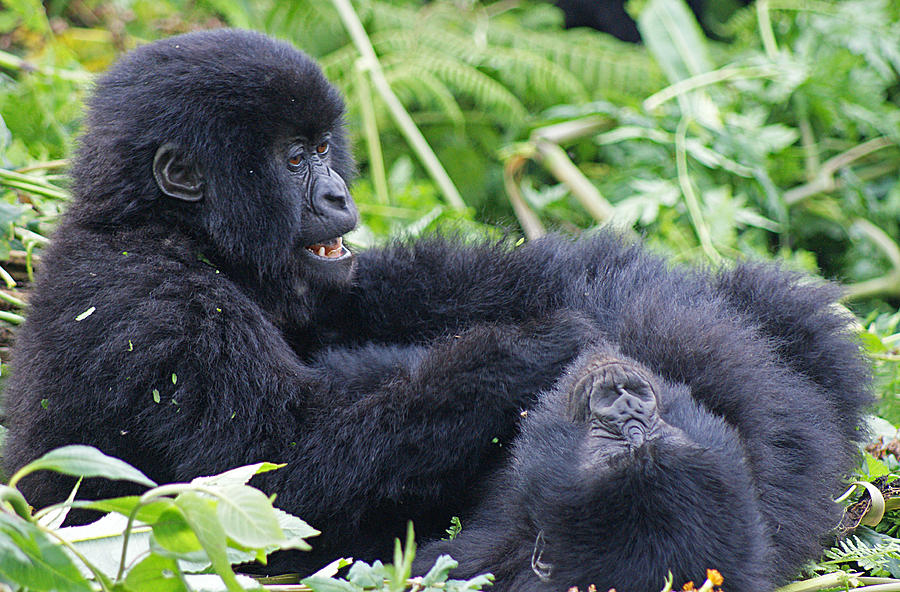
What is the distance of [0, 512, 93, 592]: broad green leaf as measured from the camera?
1345mm

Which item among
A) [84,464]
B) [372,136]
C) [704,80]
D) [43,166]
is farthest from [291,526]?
[704,80]

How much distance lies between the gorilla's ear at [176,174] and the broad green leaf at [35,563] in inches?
45.7

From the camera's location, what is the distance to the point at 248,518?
4.70ft

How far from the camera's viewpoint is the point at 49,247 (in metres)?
2.46

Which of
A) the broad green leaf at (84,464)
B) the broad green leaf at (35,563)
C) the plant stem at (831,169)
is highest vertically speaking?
the broad green leaf at (84,464)

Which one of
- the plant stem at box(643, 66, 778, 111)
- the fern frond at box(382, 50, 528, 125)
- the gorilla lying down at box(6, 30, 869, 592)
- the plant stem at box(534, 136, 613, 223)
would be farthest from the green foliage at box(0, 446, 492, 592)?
the fern frond at box(382, 50, 528, 125)

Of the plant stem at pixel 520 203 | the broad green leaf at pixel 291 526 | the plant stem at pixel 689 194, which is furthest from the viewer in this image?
the plant stem at pixel 520 203

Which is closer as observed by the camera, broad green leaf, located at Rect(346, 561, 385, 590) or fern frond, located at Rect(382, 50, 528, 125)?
broad green leaf, located at Rect(346, 561, 385, 590)

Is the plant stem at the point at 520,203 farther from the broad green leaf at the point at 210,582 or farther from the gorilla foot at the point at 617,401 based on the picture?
the broad green leaf at the point at 210,582

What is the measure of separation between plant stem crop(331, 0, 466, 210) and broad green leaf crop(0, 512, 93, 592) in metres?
3.16

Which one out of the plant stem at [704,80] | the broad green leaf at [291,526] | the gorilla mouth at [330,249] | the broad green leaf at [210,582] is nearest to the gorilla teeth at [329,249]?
the gorilla mouth at [330,249]

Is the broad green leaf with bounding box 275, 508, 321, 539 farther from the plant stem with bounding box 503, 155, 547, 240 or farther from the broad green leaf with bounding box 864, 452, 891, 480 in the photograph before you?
the plant stem with bounding box 503, 155, 547, 240

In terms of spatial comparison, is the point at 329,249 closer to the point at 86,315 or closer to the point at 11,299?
the point at 86,315

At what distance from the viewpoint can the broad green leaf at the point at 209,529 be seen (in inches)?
54.9
